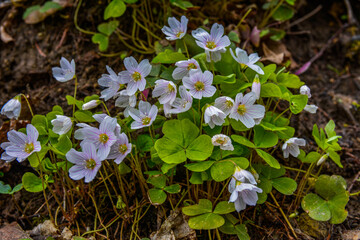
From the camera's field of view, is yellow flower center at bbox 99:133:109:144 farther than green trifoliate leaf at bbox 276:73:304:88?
No

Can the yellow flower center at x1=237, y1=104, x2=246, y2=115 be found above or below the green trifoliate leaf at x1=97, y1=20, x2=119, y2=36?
above

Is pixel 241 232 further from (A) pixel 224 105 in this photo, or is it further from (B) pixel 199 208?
(A) pixel 224 105

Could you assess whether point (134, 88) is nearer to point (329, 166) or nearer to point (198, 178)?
point (198, 178)

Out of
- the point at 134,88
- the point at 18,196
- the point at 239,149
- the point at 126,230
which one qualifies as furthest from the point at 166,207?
the point at 18,196

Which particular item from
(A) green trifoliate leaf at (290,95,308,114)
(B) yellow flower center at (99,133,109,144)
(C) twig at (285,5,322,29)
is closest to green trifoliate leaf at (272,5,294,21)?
(C) twig at (285,5,322,29)

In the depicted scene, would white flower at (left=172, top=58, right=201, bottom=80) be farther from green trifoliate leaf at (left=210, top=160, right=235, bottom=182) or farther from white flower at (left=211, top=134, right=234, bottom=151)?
green trifoliate leaf at (left=210, top=160, right=235, bottom=182)

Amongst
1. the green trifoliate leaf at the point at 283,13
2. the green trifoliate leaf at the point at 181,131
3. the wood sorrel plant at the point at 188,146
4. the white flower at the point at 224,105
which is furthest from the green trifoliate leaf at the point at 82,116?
the green trifoliate leaf at the point at 283,13

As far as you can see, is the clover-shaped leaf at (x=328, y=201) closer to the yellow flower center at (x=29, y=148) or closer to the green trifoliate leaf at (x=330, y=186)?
the green trifoliate leaf at (x=330, y=186)

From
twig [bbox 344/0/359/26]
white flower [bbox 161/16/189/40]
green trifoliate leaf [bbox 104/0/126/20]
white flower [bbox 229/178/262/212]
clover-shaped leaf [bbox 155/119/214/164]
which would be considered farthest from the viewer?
twig [bbox 344/0/359/26]
